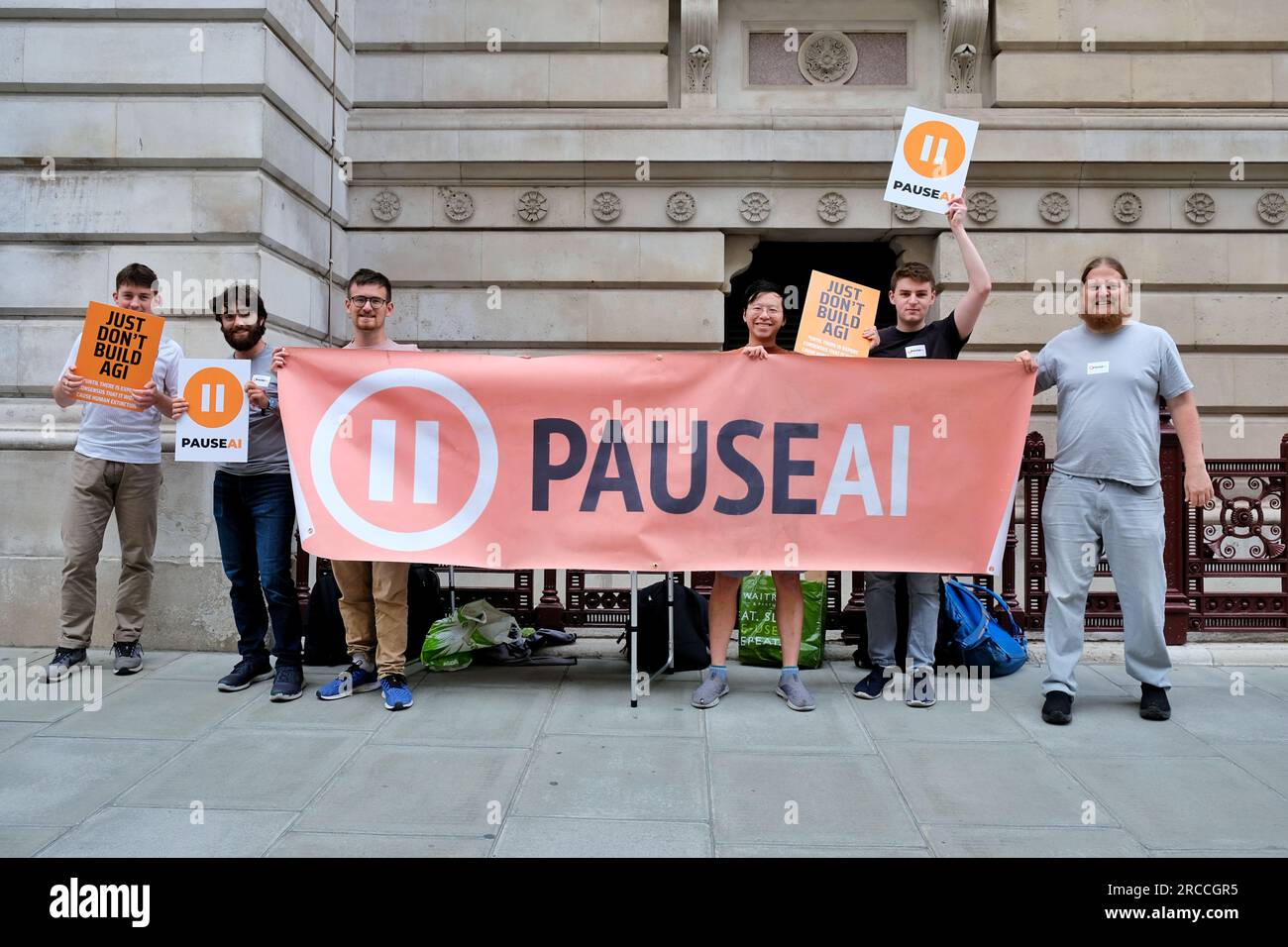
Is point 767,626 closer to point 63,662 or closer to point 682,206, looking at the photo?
point 63,662

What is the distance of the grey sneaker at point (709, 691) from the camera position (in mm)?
5309

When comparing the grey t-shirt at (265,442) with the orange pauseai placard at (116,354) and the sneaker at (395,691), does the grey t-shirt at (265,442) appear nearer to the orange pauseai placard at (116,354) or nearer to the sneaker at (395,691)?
the orange pauseai placard at (116,354)

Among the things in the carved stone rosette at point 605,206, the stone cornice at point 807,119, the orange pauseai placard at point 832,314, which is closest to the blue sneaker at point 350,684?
the orange pauseai placard at point 832,314

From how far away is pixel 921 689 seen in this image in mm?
5438

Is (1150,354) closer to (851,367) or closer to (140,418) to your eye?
(851,367)

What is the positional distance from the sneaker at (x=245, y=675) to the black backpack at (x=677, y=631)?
2.35 meters

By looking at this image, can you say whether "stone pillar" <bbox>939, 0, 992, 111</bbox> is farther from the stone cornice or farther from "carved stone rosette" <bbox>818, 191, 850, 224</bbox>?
"carved stone rosette" <bbox>818, 191, 850, 224</bbox>

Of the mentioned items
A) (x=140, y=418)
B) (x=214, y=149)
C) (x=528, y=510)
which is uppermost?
(x=214, y=149)

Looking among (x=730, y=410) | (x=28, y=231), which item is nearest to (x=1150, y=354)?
(x=730, y=410)

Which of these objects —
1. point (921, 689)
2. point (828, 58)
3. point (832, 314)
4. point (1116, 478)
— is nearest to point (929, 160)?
point (832, 314)

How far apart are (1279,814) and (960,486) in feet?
7.37

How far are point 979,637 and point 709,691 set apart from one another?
6.24ft

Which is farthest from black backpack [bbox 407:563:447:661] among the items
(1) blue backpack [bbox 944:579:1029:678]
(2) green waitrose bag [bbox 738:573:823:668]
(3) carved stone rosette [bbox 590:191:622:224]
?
(3) carved stone rosette [bbox 590:191:622:224]

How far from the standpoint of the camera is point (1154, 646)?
5.16m
